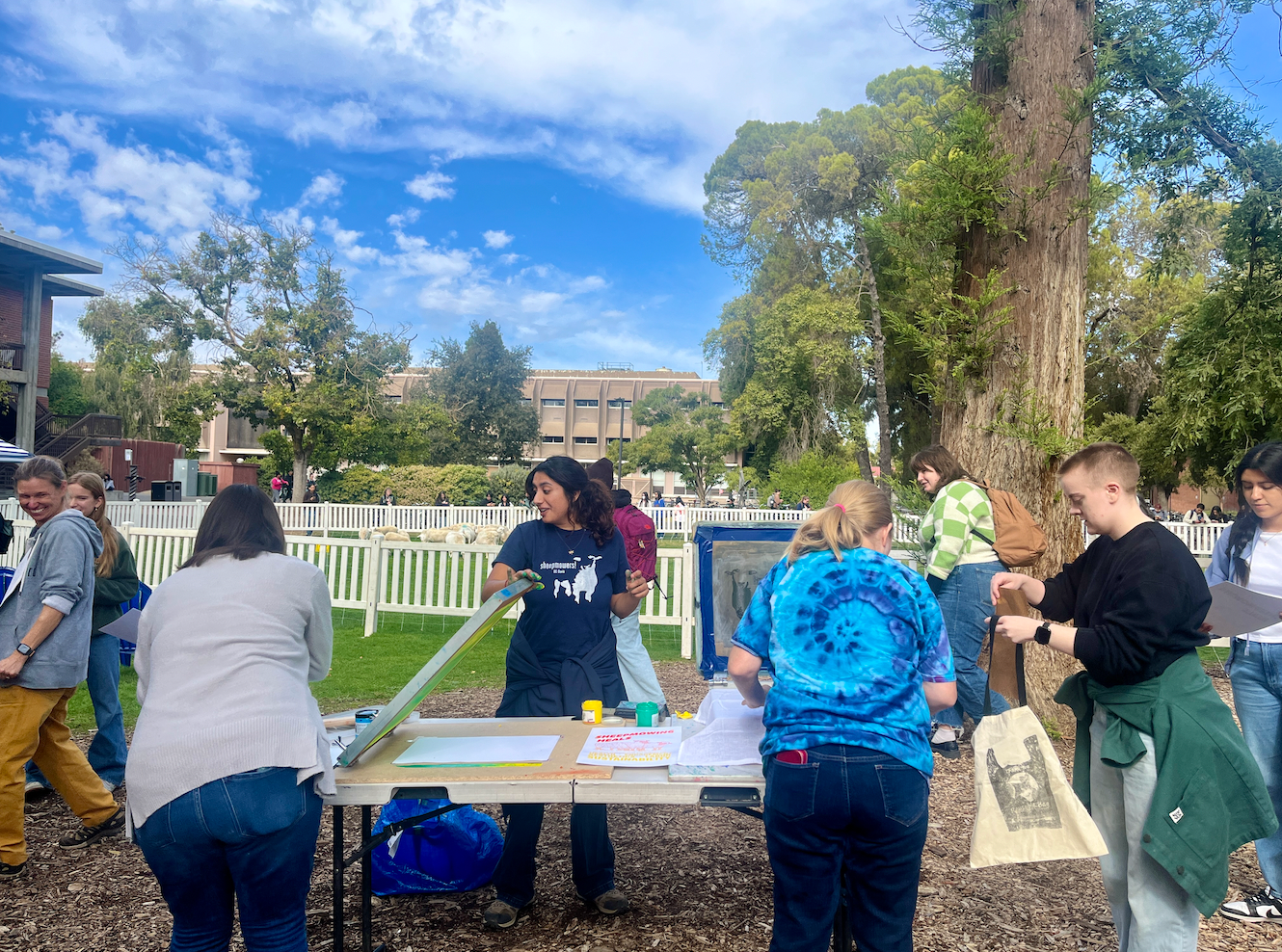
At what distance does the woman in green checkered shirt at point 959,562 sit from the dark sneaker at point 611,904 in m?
2.62

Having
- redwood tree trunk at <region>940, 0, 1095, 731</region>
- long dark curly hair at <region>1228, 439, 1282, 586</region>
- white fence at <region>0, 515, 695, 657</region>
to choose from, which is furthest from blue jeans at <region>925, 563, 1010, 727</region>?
white fence at <region>0, 515, 695, 657</region>

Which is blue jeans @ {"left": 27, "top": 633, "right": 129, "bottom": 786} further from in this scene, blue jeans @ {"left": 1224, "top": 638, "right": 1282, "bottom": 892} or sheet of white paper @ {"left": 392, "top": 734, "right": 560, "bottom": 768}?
blue jeans @ {"left": 1224, "top": 638, "right": 1282, "bottom": 892}

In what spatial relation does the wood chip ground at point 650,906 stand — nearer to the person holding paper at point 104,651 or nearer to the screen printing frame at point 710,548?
the person holding paper at point 104,651

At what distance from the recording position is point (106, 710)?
501 centimetres

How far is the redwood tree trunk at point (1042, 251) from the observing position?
593 centimetres

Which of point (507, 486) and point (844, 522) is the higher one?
point (844, 522)

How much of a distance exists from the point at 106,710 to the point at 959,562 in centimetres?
519

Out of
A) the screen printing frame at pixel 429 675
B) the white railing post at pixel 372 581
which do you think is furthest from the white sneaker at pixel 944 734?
the white railing post at pixel 372 581

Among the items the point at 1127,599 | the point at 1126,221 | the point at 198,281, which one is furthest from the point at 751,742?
the point at 198,281

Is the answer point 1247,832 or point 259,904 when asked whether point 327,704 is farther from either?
point 1247,832

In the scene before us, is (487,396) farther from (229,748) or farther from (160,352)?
(229,748)

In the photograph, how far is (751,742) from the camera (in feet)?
9.49

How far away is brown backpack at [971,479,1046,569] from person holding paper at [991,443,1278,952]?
2.93 m

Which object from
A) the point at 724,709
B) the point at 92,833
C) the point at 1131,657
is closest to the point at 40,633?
the point at 92,833
